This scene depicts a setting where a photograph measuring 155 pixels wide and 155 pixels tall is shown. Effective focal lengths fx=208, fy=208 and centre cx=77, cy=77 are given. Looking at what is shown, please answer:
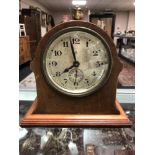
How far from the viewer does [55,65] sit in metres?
0.52

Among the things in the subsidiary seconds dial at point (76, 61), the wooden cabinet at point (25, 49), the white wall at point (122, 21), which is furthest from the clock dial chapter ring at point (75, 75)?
the white wall at point (122, 21)

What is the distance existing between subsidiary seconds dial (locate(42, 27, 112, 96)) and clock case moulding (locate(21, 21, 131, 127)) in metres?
0.01

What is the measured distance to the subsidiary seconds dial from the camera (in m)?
0.51

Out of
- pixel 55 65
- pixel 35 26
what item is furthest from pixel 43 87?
pixel 35 26

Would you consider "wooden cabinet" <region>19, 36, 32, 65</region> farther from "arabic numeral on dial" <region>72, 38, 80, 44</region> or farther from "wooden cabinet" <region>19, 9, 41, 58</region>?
"arabic numeral on dial" <region>72, 38, 80, 44</region>

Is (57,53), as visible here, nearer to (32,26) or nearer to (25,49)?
(25,49)

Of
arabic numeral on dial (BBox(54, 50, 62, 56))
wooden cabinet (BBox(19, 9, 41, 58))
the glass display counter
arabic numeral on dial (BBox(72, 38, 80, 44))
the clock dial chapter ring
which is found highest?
wooden cabinet (BBox(19, 9, 41, 58))

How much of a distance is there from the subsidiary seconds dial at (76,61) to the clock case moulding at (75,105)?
0.5 inches

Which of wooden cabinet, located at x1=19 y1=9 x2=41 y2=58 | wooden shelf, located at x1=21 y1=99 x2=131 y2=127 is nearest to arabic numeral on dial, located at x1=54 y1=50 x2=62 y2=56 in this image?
wooden shelf, located at x1=21 y1=99 x2=131 y2=127

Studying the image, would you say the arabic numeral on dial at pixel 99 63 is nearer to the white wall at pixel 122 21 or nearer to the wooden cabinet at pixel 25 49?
the wooden cabinet at pixel 25 49

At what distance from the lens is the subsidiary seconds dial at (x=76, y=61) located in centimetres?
51

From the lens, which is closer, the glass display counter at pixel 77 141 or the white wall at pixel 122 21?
the glass display counter at pixel 77 141

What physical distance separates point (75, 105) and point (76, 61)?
0.12m
